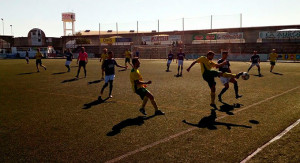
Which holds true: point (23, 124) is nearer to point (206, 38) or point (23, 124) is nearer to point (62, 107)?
point (62, 107)

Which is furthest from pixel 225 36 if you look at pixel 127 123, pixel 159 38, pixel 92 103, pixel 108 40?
pixel 127 123

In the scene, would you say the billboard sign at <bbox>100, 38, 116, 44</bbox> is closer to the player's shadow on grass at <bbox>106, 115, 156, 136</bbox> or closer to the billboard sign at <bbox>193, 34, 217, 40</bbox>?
the billboard sign at <bbox>193, 34, 217, 40</bbox>

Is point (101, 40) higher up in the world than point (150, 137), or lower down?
higher up

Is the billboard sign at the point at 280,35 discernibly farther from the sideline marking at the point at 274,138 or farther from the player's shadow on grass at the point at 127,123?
the player's shadow on grass at the point at 127,123

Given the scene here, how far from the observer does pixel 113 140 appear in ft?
19.2

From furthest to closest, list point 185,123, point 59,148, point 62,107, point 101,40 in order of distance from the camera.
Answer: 1. point 101,40
2. point 62,107
3. point 185,123
4. point 59,148

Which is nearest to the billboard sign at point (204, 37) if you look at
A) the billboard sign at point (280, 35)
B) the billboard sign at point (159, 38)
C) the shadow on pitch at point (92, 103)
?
the billboard sign at point (159, 38)

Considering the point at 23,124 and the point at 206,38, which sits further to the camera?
the point at 206,38

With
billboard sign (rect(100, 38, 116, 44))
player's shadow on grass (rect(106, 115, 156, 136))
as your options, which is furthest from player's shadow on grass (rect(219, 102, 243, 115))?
billboard sign (rect(100, 38, 116, 44))

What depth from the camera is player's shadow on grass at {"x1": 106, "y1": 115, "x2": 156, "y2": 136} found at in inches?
254

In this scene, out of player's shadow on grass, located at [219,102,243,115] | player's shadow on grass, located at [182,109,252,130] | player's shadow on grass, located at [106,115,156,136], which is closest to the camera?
player's shadow on grass, located at [106,115,156,136]

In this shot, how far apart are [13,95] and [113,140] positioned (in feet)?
26.6

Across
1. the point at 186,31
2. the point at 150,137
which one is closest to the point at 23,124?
the point at 150,137

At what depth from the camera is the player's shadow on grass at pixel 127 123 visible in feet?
21.1
